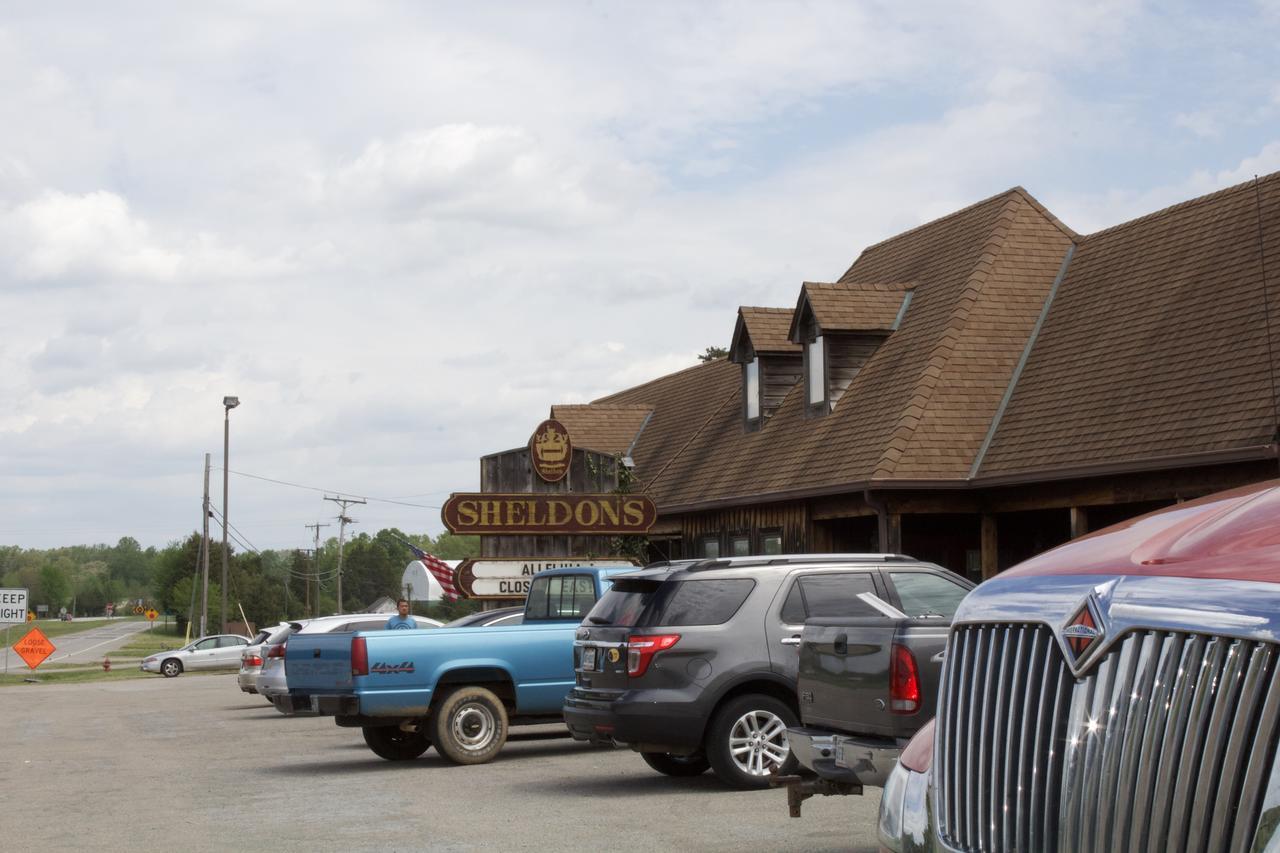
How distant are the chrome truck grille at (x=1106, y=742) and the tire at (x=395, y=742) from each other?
41.4 feet

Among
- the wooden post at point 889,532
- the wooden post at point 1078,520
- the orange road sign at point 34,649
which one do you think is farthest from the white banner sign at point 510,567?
the orange road sign at point 34,649

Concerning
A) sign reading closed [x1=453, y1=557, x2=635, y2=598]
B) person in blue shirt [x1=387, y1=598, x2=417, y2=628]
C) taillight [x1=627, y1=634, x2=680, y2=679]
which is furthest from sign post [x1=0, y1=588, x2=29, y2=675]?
taillight [x1=627, y1=634, x2=680, y2=679]

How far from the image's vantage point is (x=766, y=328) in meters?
26.9

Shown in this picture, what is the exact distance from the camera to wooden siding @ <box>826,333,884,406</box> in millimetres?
24281

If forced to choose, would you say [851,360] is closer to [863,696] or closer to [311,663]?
[311,663]

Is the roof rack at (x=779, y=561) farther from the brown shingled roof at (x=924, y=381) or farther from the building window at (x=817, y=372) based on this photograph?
the building window at (x=817, y=372)

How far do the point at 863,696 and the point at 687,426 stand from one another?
24.2 meters

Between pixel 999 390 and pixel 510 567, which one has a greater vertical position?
pixel 999 390

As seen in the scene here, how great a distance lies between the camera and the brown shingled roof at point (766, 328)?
1048 inches

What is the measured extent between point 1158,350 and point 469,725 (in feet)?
31.5

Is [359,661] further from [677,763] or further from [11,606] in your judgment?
[11,606]

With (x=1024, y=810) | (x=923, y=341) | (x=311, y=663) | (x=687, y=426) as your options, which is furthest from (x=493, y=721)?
(x=687, y=426)

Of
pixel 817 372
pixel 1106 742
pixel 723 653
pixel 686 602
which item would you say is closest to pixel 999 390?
Answer: pixel 817 372

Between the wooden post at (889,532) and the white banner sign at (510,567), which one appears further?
the white banner sign at (510,567)
